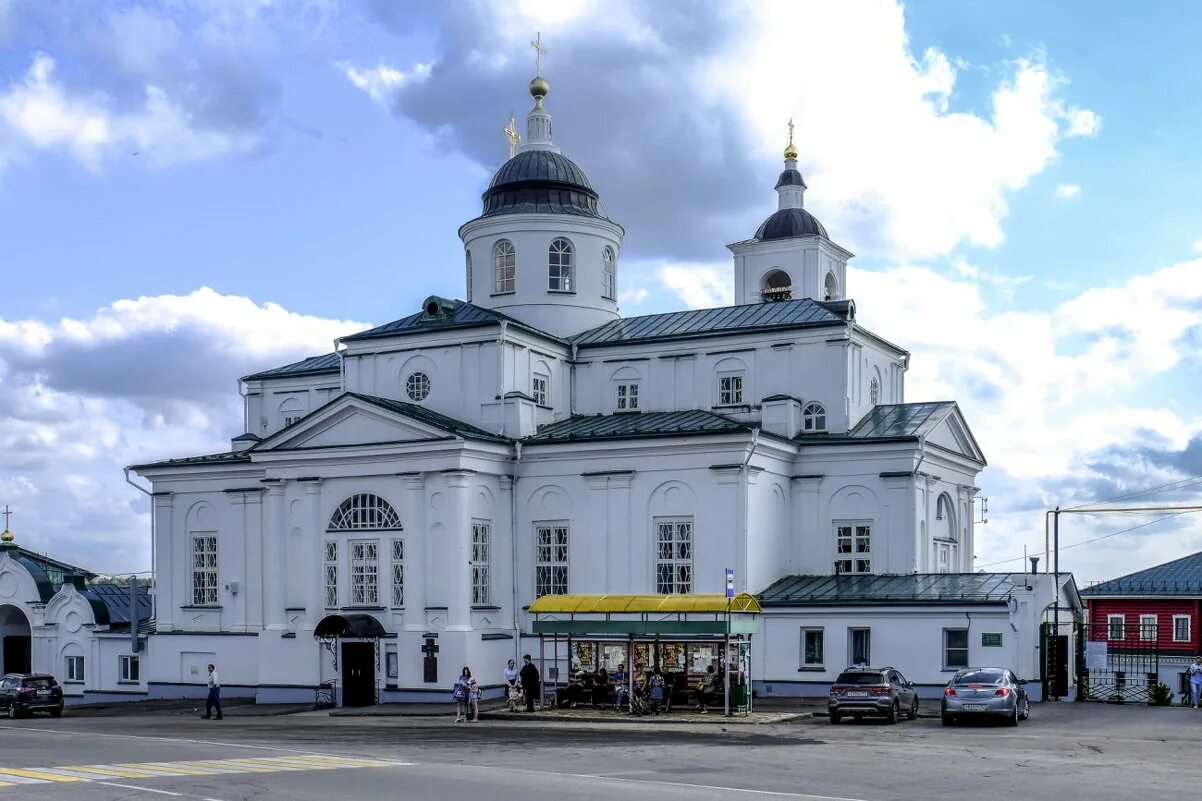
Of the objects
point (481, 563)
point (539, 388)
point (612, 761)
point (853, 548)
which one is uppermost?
point (539, 388)

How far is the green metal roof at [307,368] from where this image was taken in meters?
55.7

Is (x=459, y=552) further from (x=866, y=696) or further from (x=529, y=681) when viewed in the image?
(x=866, y=696)

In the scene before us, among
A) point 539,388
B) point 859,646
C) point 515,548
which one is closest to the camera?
point 859,646

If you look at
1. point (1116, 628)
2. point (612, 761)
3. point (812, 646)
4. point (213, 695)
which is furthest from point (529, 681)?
point (1116, 628)

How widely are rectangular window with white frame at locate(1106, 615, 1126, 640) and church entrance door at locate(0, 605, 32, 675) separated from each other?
46934mm

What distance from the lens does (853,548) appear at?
46094mm

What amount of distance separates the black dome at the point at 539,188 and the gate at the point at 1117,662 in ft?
78.2

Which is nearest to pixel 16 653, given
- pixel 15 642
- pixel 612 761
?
pixel 15 642

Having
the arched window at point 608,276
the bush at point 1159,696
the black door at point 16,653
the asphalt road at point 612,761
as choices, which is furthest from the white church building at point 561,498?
the asphalt road at point 612,761

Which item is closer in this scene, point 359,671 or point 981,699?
point 981,699

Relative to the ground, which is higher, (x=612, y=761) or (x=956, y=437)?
(x=956, y=437)

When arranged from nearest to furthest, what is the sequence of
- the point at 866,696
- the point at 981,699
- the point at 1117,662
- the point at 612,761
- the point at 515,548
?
the point at 612,761 → the point at 981,699 → the point at 866,696 → the point at 515,548 → the point at 1117,662

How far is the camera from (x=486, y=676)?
1715 inches

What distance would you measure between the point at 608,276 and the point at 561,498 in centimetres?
1175
